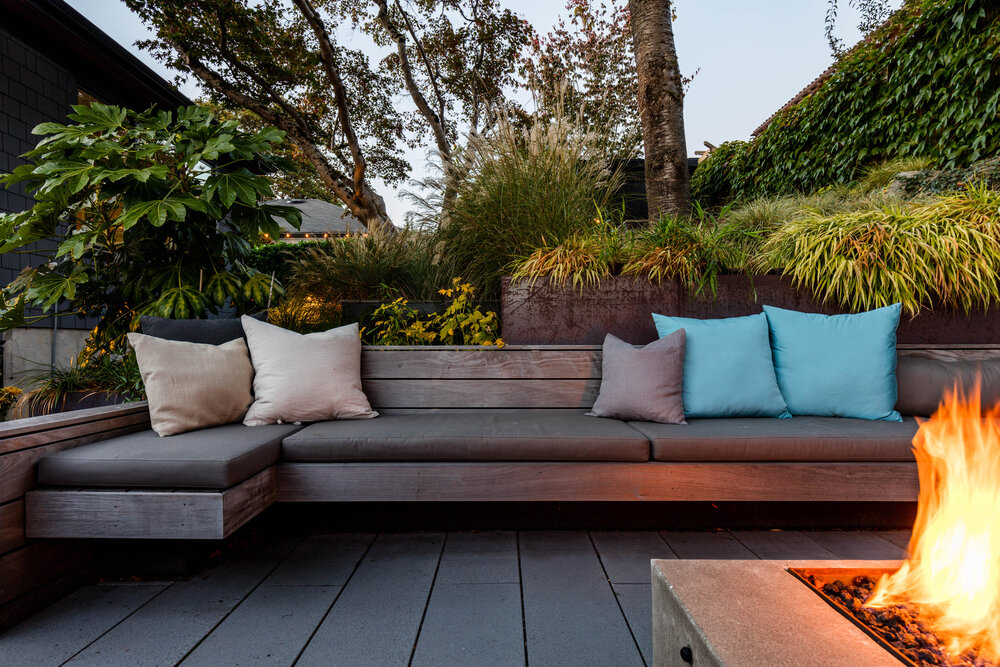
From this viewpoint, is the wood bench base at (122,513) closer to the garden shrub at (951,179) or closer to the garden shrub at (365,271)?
the garden shrub at (365,271)

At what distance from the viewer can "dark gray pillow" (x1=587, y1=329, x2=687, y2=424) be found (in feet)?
6.68

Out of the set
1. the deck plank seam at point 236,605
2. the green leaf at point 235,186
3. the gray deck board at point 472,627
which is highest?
the green leaf at point 235,186

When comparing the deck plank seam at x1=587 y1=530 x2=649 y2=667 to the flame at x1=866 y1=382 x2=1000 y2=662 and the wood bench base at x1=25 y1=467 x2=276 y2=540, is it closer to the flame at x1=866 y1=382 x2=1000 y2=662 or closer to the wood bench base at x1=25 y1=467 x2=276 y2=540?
the flame at x1=866 y1=382 x2=1000 y2=662

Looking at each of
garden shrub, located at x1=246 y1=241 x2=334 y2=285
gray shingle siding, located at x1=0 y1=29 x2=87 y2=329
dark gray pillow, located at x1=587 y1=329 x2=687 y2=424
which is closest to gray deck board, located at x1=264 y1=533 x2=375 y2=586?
dark gray pillow, located at x1=587 y1=329 x2=687 y2=424

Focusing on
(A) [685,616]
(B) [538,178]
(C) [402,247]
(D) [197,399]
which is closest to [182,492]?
(D) [197,399]

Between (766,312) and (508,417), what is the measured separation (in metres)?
1.28

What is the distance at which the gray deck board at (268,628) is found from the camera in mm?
1288

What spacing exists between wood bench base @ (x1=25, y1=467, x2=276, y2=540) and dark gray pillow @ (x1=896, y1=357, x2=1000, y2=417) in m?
2.66

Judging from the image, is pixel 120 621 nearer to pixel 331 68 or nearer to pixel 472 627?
pixel 472 627

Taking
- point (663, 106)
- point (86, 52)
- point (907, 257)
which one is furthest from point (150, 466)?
point (86, 52)

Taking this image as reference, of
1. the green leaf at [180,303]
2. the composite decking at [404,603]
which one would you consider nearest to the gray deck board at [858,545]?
the composite decking at [404,603]

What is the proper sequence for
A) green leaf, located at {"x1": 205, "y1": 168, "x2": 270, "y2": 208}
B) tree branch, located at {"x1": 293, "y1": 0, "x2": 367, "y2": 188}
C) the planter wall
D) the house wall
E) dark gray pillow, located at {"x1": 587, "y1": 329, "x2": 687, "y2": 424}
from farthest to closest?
1. tree branch, located at {"x1": 293, "y1": 0, "x2": 367, "y2": 188}
2. the house wall
3. the planter wall
4. green leaf, located at {"x1": 205, "y1": 168, "x2": 270, "y2": 208}
5. dark gray pillow, located at {"x1": 587, "y1": 329, "x2": 687, "y2": 424}

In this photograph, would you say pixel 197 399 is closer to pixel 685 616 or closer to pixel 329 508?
pixel 329 508

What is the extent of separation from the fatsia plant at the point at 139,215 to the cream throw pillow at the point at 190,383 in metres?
0.56
